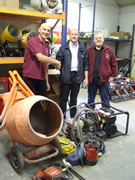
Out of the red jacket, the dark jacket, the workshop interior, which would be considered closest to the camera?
the workshop interior

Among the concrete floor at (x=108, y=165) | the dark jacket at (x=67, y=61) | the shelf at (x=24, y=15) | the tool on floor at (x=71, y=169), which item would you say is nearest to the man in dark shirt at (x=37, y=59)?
the dark jacket at (x=67, y=61)

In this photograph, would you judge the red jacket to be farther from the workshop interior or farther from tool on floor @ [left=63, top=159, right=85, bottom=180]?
tool on floor @ [left=63, top=159, right=85, bottom=180]

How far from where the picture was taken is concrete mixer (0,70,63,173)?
71.4 inches

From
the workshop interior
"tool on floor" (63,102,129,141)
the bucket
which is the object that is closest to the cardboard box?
the workshop interior

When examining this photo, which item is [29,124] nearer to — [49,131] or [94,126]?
[49,131]

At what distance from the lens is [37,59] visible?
8.43 feet

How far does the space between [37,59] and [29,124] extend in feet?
3.56

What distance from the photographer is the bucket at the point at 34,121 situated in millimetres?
1798

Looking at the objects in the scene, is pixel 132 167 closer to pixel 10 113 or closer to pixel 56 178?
pixel 56 178

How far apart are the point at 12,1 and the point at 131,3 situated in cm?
552

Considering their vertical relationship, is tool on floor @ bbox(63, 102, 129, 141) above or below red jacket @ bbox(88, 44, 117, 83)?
below

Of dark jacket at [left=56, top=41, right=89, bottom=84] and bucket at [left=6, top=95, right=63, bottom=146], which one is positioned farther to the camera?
dark jacket at [left=56, top=41, right=89, bottom=84]

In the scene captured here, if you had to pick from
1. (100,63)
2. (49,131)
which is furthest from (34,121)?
(100,63)

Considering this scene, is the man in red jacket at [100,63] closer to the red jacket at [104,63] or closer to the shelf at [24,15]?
the red jacket at [104,63]
